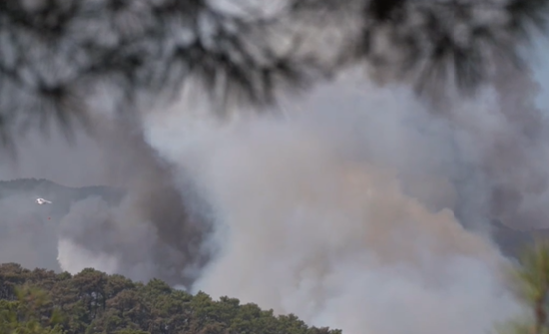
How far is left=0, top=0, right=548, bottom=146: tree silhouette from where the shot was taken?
822 mm

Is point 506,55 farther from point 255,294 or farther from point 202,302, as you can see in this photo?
point 255,294

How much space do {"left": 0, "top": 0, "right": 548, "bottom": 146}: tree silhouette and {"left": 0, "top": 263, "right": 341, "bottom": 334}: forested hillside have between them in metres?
9.39

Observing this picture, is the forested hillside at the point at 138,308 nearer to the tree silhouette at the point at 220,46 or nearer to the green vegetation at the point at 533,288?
the tree silhouette at the point at 220,46

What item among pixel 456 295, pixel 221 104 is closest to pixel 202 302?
pixel 456 295

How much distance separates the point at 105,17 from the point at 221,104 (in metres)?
0.21

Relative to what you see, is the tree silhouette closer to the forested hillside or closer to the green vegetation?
the green vegetation

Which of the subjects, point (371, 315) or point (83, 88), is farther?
point (371, 315)

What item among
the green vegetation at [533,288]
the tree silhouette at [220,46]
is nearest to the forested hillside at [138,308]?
the tree silhouette at [220,46]

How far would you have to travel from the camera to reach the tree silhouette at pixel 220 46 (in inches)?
32.4

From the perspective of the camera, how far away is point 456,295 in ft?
52.4

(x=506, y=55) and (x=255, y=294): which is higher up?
(x=255, y=294)

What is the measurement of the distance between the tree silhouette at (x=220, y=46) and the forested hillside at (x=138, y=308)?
370 inches

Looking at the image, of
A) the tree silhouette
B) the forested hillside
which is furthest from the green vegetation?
the forested hillside

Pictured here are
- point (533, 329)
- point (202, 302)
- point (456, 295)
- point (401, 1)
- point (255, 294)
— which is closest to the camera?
point (533, 329)
